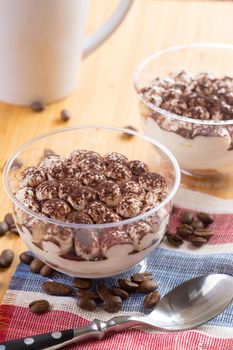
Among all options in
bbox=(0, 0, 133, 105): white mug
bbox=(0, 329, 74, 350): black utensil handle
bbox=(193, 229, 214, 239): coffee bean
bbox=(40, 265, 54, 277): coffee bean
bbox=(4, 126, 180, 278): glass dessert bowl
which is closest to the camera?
bbox=(0, 329, 74, 350): black utensil handle

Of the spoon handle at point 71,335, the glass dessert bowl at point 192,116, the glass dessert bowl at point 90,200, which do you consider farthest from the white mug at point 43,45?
the spoon handle at point 71,335

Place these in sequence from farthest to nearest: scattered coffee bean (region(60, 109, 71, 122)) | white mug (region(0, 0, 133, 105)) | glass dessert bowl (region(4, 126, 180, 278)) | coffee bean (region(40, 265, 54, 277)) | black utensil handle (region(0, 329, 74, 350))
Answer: scattered coffee bean (region(60, 109, 71, 122))
white mug (region(0, 0, 133, 105))
coffee bean (region(40, 265, 54, 277))
glass dessert bowl (region(4, 126, 180, 278))
black utensil handle (region(0, 329, 74, 350))

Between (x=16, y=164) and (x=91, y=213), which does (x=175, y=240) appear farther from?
(x=16, y=164)

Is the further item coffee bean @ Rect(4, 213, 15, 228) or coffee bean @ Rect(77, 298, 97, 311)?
coffee bean @ Rect(4, 213, 15, 228)

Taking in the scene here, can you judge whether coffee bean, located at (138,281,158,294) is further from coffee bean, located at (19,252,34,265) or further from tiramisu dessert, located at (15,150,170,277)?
coffee bean, located at (19,252,34,265)

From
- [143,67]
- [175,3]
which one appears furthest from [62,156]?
[175,3]

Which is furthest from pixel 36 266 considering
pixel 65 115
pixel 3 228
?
pixel 65 115

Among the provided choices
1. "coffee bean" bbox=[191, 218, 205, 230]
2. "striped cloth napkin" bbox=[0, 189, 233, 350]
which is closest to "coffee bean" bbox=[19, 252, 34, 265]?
"striped cloth napkin" bbox=[0, 189, 233, 350]
